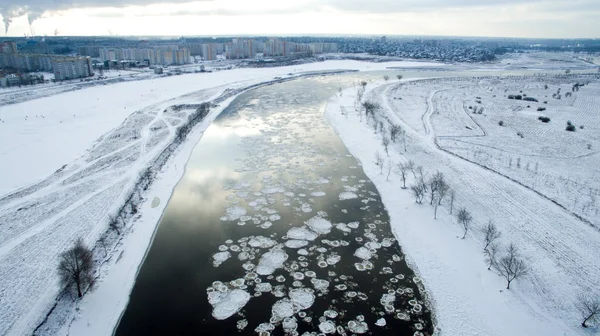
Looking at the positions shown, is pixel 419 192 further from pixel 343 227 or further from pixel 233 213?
pixel 233 213

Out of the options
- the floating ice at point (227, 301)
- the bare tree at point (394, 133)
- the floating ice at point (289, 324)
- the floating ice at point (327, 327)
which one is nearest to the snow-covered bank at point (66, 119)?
the floating ice at point (227, 301)

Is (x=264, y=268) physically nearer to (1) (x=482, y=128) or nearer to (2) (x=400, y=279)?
(2) (x=400, y=279)

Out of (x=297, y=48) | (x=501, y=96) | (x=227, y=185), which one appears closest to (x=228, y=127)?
(x=227, y=185)

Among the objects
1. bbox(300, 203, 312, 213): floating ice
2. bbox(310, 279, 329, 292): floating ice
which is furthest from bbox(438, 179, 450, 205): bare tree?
bbox(310, 279, 329, 292): floating ice

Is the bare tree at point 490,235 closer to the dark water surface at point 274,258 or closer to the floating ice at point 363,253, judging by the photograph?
the dark water surface at point 274,258

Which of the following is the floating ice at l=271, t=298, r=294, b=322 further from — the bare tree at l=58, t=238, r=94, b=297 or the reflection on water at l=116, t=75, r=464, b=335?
the bare tree at l=58, t=238, r=94, b=297

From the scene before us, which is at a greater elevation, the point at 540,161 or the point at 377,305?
the point at 540,161
